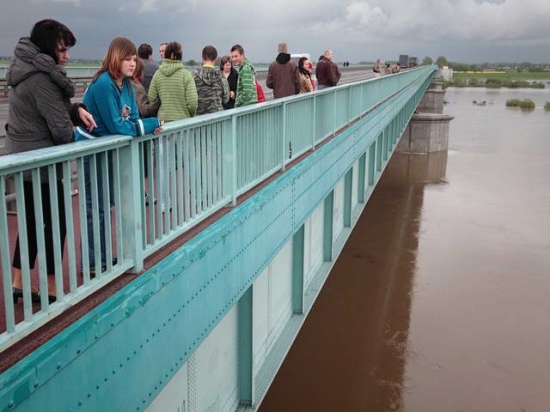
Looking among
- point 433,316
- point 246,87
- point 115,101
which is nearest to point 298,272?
point 246,87

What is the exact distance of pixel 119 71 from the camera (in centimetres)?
381

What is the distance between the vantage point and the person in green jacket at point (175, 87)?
5.84 meters

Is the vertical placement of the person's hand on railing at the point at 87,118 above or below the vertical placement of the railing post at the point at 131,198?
above

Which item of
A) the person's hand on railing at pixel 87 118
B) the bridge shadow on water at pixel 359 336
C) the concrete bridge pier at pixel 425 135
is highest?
the person's hand on railing at pixel 87 118

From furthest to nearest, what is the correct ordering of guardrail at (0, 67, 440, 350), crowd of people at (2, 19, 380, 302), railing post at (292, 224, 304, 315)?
railing post at (292, 224, 304, 315) < crowd of people at (2, 19, 380, 302) < guardrail at (0, 67, 440, 350)

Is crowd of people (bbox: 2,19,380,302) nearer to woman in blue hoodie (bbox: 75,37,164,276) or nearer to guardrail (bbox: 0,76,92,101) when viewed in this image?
woman in blue hoodie (bbox: 75,37,164,276)

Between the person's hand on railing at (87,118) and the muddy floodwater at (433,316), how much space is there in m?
8.45

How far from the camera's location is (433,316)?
51.3 ft

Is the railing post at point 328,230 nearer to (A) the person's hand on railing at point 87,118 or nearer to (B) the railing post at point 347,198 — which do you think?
(B) the railing post at point 347,198

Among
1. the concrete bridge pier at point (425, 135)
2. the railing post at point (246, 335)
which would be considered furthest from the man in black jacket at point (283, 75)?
the concrete bridge pier at point (425, 135)

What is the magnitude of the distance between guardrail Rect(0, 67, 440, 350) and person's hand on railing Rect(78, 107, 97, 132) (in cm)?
21

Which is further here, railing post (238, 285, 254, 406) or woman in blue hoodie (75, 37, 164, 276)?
railing post (238, 285, 254, 406)

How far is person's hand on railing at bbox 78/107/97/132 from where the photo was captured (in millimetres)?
3566

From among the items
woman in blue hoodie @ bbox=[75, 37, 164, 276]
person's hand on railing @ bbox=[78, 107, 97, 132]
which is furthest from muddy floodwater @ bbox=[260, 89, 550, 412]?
person's hand on railing @ bbox=[78, 107, 97, 132]
